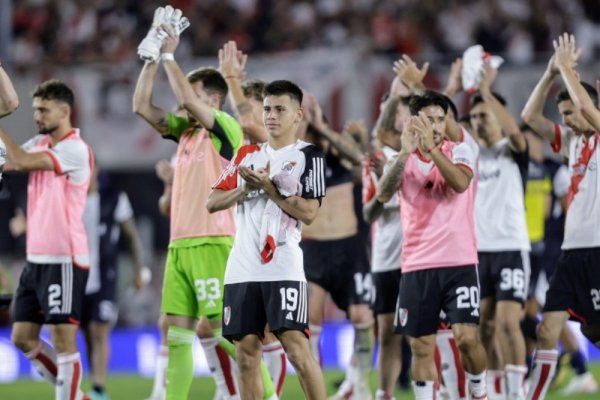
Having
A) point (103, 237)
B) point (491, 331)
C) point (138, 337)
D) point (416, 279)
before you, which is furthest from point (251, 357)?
point (138, 337)

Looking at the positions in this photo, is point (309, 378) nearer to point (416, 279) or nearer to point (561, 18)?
point (416, 279)

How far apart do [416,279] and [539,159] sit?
427 cm

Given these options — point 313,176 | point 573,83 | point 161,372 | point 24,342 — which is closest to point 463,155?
point 573,83

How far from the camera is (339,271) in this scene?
10.8 meters

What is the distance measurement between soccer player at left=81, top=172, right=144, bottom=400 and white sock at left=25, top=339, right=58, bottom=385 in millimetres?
2028

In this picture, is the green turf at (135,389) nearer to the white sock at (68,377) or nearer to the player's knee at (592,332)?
the player's knee at (592,332)

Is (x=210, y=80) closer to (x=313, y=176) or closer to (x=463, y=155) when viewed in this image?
(x=313, y=176)

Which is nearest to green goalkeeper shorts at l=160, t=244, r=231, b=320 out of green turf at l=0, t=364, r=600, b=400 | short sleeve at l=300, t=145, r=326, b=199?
short sleeve at l=300, t=145, r=326, b=199

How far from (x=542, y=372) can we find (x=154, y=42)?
3.62 metres

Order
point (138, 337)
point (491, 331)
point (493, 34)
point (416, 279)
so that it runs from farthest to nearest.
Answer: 1. point (493, 34)
2. point (138, 337)
3. point (491, 331)
4. point (416, 279)

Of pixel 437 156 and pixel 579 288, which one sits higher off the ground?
pixel 437 156

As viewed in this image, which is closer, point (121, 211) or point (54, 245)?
point (54, 245)

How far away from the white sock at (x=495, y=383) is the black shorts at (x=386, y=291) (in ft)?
3.38

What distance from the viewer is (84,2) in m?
20.6
